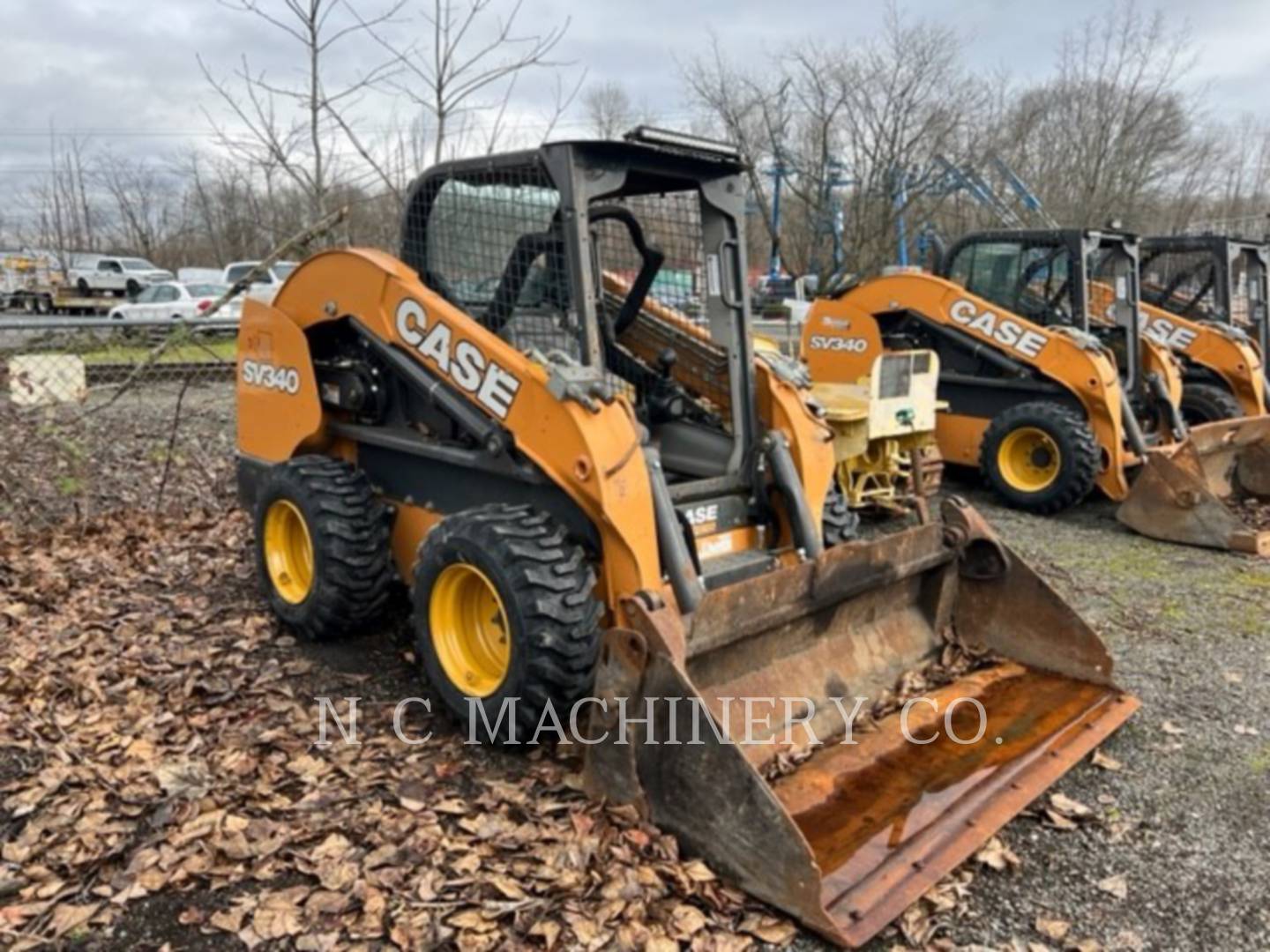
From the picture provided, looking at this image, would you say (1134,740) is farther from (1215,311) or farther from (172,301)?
(172,301)

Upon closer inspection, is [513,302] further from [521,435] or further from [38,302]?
[38,302]

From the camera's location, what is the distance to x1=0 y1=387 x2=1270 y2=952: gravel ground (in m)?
2.74

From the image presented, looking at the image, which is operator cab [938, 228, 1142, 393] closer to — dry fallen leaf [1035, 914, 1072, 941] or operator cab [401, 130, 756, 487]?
operator cab [401, 130, 756, 487]

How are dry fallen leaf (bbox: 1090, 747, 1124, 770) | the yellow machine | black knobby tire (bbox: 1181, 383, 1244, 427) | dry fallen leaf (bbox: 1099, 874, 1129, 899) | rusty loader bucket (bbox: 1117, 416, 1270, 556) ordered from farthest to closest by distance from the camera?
black knobby tire (bbox: 1181, 383, 1244, 427), rusty loader bucket (bbox: 1117, 416, 1270, 556), the yellow machine, dry fallen leaf (bbox: 1090, 747, 1124, 770), dry fallen leaf (bbox: 1099, 874, 1129, 899)

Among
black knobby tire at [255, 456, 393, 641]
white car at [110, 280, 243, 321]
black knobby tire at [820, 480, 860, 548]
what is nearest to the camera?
black knobby tire at [255, 456, 393, 641]

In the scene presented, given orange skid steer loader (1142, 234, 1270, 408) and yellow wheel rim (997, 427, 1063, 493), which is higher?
orange skid steer loader (1142, 234, 1270, 408)

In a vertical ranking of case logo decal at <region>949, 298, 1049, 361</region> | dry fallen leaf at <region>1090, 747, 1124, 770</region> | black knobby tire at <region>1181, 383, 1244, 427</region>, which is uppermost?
case logo decal at <region>949, 298, 1049, 361</region>

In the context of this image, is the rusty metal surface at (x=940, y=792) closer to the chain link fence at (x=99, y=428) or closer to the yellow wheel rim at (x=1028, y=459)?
the yellow wheel rim at (x=1028, y=459)

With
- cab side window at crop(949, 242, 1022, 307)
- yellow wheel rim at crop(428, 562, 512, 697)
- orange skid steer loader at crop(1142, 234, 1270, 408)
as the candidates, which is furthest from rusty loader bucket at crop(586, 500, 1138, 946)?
orange skid steer loader at crop(1142, 234, 1270, 408)

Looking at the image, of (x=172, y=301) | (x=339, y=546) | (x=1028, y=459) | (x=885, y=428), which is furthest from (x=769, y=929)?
(x=172, y=301)

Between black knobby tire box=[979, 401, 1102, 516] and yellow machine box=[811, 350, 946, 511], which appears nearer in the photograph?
yellow machine box=[811, 350, 946, 511]

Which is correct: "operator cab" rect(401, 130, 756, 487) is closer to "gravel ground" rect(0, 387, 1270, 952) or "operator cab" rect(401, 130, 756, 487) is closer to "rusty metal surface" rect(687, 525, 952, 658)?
"rusty metal surface" rect(687, 525, 952, 658)

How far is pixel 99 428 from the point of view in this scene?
29.0 ft

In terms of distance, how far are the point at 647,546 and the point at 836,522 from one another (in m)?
1.45
